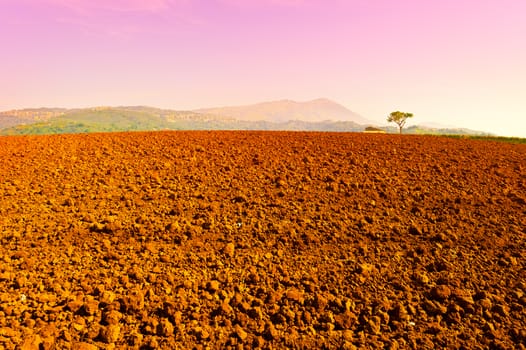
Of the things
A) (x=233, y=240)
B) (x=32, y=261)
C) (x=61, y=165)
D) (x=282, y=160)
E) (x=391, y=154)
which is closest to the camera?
(x=32, y=261)

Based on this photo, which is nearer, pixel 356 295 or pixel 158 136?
pixel 356 295

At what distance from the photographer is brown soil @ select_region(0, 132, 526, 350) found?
3.81 m

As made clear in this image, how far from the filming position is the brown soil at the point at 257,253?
150 inches

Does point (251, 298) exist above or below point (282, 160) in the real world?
below

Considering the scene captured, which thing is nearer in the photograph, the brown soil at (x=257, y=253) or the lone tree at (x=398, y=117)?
the brown soil at (x=257, y=253)

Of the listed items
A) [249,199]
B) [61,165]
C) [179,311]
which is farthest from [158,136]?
[179,311]

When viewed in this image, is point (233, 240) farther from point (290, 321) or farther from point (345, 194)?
Result: point (345, 194)

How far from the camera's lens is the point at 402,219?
636 centimetres

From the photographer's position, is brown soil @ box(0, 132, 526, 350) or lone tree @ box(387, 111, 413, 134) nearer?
brown soil @ box(0, 132, 526, 350)

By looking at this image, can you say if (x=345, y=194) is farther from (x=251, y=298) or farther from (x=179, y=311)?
(x=179, y=311)

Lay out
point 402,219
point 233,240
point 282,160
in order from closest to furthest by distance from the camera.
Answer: point 233,240 → point 402,219 → point 282,160

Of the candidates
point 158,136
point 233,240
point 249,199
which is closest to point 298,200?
point 249,199

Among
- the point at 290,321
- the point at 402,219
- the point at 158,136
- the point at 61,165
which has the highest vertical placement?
the point at 158,136

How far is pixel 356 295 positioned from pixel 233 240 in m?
2.24
